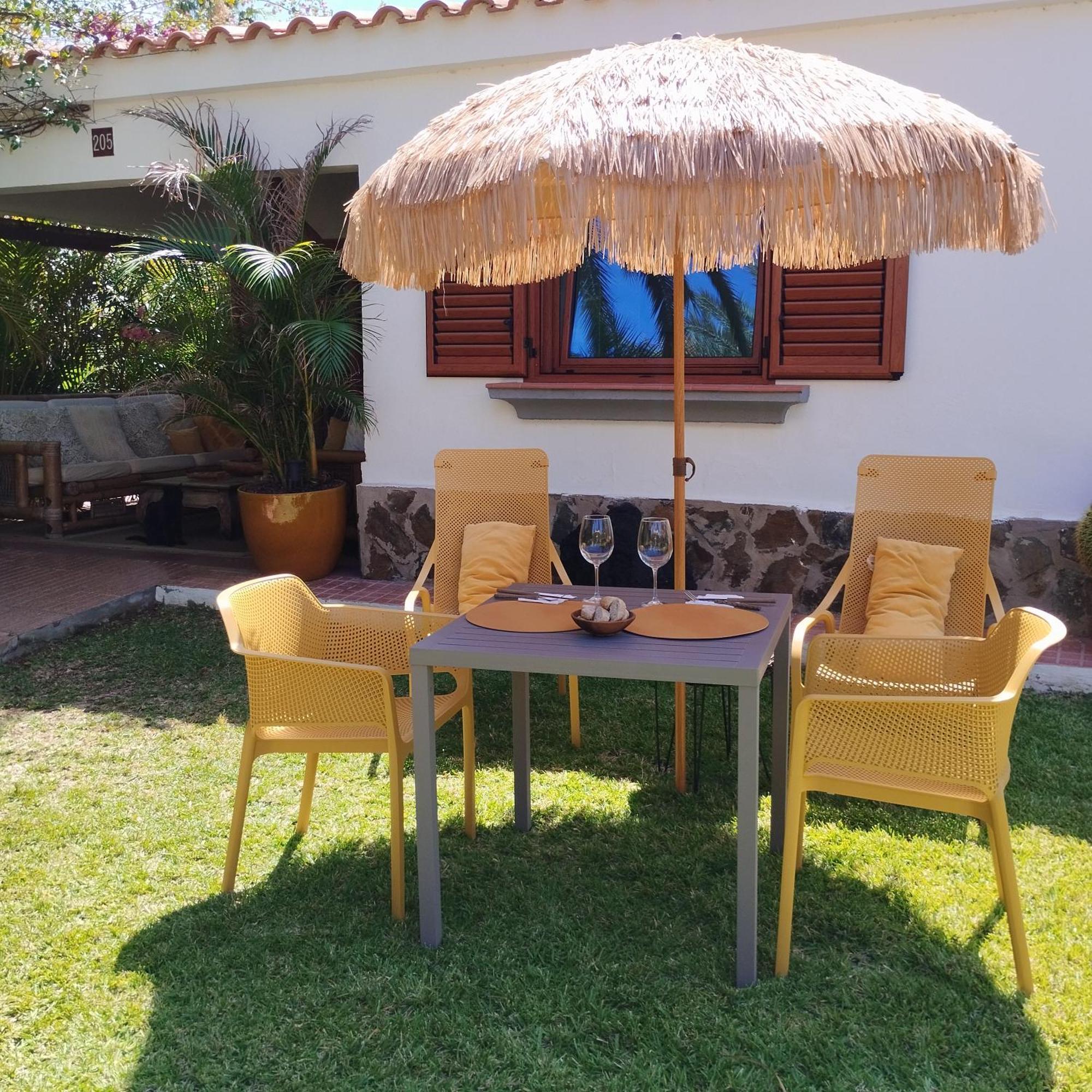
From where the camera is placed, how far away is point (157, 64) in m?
6.66

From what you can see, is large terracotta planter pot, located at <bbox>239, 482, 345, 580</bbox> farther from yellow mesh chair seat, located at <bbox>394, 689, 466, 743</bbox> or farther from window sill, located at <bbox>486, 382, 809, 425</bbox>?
yellow mesh chair seat, located at <bbox>394, 689, 466, 743</bbox>

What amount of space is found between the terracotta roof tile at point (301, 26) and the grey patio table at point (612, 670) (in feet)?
13.9

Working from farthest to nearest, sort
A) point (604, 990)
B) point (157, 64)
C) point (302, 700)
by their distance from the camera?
1. point (157, 64)
2. point (302, 700)
3. point (604, 990)

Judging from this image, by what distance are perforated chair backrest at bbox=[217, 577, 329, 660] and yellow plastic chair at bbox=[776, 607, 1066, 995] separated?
55.6 inches

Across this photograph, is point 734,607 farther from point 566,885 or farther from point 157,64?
point 157,64

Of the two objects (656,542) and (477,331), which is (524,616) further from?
(477,331)

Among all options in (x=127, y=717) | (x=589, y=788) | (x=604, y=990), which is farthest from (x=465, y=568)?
(x=604, y=990)

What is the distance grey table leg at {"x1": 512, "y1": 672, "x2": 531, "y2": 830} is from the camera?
336 centimetres

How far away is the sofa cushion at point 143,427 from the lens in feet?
31.3

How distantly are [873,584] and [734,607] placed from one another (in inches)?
54.2

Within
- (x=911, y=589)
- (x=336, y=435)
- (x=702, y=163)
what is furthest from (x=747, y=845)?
(x=336, y=435)

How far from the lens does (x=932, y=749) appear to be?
251 centimetres

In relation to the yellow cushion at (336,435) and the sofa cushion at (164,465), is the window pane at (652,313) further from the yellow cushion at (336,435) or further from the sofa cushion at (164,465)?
the sofa cushion at (164,465)

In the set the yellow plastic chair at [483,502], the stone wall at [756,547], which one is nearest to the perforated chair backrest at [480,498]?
the yellow plastic chair at [483,502]
